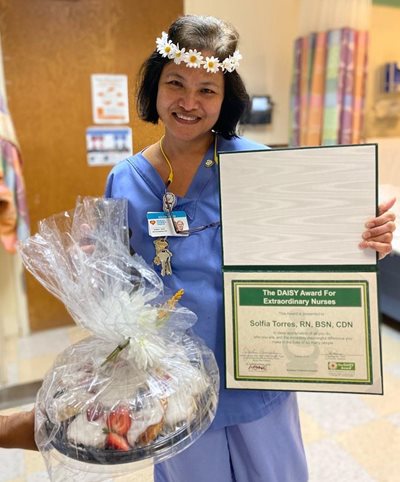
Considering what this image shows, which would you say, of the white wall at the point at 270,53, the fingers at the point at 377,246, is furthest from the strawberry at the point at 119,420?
the white wall at the point at 270,53

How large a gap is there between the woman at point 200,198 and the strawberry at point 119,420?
22cm

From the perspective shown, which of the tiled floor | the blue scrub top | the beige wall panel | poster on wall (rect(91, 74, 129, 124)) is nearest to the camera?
the blue scrub top

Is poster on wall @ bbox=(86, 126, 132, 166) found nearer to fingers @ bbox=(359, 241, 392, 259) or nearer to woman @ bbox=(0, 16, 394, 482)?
woman @ bbox=(0, 16, 394, 482)

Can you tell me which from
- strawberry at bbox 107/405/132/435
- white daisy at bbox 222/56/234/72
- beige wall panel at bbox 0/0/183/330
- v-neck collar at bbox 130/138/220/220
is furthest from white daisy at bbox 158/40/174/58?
beige wall panel at bbox 0/0/183/330

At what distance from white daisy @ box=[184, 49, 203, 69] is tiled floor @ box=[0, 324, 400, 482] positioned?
85 centimetres

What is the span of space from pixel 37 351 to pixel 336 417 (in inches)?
63.0

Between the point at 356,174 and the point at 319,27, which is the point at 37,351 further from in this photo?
the point at 319,27

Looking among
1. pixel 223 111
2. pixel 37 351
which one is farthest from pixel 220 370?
pixel 37 351

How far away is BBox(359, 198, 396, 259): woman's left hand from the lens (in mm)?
790

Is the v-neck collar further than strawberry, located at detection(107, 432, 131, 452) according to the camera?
Yes

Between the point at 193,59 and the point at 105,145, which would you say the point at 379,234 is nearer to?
the point at 193,59

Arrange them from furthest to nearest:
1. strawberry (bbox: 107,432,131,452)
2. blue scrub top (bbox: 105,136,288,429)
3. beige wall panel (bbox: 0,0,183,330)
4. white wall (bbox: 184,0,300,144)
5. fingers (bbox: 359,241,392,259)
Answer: beige wall panel (bbox: 0,0,183,330) → white wall (bbox: 184,0,300,144) → blue scrub top (bbox: 105,136,288,429) → fingers (bbox: 359,241,392,259) → strawberry (bbox: 107,432,131,452)

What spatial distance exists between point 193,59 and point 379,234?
0.47 meters

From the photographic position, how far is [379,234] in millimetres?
794
